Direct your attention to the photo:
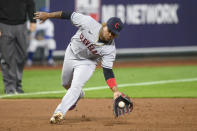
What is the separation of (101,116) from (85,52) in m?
1.22

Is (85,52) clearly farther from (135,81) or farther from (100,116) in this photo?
(135,81)

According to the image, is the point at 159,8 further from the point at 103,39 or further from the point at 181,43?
the point at 103,39

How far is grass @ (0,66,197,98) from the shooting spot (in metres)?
10.8

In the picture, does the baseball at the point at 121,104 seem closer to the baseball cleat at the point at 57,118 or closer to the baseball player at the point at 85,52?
the baseball player at the point at 85,52

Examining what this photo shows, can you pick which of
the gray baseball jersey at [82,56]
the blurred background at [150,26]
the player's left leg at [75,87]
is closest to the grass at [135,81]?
the blurred background at [150,26]

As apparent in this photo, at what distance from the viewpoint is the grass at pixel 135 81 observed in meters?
10.8

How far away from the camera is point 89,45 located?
7191 millimetres

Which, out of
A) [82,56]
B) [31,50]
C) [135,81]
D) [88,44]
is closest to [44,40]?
[31,50]

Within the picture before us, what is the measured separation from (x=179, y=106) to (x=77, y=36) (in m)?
2.63

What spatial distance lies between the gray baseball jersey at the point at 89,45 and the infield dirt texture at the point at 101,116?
91 centimetres

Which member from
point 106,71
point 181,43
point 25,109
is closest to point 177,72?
point 181,43

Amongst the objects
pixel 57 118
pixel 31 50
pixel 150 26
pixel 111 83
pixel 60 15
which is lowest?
pixel 31 50

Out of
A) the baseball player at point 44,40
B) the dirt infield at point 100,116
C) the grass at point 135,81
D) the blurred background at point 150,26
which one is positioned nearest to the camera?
the dirt infield at point 100,116

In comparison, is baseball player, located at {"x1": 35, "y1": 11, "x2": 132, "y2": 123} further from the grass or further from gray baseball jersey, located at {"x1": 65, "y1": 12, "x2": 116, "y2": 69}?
the grass
